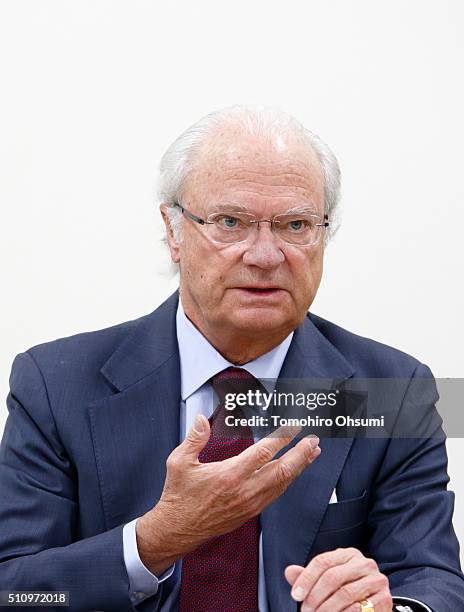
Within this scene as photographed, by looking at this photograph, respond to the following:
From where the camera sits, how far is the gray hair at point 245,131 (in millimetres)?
2045

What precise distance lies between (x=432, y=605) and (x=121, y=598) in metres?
0.55

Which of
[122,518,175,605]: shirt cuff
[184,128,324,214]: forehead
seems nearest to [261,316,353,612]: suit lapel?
[122,518,175,605]: shirt cuff

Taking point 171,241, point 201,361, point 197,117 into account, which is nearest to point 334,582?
point 201,361

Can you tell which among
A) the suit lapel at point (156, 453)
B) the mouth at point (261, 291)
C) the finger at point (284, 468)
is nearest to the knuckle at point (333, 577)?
the finger at point (284, 468)

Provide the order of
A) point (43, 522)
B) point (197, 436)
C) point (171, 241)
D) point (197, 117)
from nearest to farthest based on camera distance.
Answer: point (197, 436) < point (43, 522) < point (171, 241) < point (197, 117)

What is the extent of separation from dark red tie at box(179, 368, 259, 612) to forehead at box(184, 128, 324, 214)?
452 millimetres

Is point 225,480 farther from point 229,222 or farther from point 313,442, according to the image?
point 229,222

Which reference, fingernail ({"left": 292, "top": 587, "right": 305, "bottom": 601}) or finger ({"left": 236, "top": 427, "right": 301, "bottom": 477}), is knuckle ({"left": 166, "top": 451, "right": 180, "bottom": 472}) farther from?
fingernail ({"left": 292, "top": 587, "right": 305, "bottom": 601})

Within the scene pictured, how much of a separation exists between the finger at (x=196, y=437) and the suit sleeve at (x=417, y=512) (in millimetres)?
490

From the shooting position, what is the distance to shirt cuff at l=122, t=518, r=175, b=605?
71.9 inches

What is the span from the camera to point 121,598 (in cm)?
183

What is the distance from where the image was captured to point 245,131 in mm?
2027

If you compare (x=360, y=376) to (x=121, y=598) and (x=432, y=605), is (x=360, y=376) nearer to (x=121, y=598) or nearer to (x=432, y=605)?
(x=432, y=605)

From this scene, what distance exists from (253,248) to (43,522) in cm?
65
